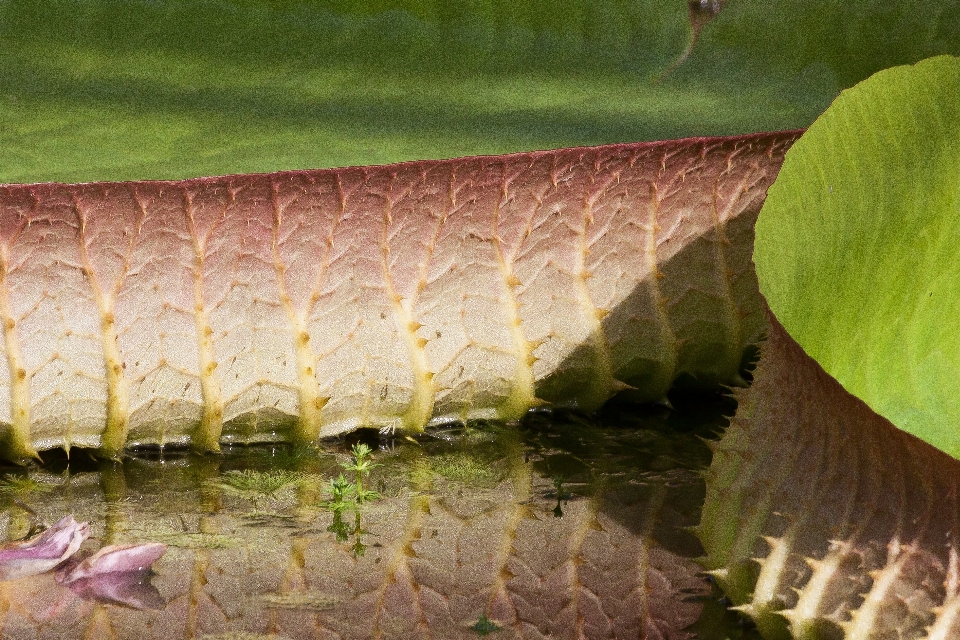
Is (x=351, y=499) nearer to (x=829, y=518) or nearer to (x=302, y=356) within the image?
(x=302, y=356)

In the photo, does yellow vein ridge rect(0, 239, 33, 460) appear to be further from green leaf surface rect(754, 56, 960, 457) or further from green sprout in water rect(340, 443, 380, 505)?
green leaf surface rect(754, 56, 960, 457)

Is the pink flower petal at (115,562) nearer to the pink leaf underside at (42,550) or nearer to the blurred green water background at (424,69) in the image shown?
the pink leaf underside at (42,550)

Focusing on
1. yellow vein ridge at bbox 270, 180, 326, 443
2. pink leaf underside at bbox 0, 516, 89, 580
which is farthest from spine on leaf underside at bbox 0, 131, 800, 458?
pink leaf underside at bbox 0, 516, 89, 580

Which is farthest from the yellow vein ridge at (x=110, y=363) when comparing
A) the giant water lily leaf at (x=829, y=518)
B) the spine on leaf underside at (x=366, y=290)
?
Result: the giant water lily leaf at (x=829, y=518)

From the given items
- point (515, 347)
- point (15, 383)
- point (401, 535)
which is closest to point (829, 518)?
point (401, 535)

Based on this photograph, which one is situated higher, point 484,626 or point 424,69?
point 424,69

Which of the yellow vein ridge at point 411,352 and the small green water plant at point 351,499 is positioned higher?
the yellow vein ridge at point 411,352
